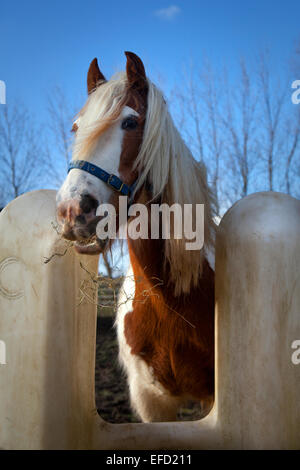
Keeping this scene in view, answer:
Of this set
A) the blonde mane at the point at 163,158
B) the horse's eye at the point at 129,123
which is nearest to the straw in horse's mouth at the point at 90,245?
the blonde mane at the point at 163,158

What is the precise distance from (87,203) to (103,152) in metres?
0.28

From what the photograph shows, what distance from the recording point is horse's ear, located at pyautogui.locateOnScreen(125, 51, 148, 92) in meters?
1.87

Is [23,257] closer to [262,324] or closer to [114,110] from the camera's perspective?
[114,110]

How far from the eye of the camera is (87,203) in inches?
58.8

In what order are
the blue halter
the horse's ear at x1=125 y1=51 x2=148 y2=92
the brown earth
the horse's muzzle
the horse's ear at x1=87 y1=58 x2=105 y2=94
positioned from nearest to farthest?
the horse's muzzle, the blue halter, the horse's ear at x1=125 y1=51 x2=148 y2=92, the horse's ear at x1=87 y1=58 x2=105 y2=94, the brown earth

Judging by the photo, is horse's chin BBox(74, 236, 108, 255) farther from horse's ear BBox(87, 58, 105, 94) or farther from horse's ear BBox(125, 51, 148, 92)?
horse's ear BBox(87, 58, 105, 94)

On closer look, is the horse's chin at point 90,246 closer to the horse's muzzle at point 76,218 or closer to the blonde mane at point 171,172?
the horse's muzzle at point 76,218

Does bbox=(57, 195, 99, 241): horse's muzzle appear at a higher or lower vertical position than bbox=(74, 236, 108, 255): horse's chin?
higher

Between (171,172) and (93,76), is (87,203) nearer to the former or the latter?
(171,172)

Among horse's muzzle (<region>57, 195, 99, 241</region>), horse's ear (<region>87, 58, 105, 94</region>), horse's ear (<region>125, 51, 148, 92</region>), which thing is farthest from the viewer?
horse's ear (<region>87, 58, 105, 94</region>)

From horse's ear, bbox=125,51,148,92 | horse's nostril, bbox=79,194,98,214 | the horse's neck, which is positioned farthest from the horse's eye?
the horse's neck

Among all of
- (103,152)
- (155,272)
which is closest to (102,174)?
(103,152)

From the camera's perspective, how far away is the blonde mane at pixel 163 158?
172 centimetres
